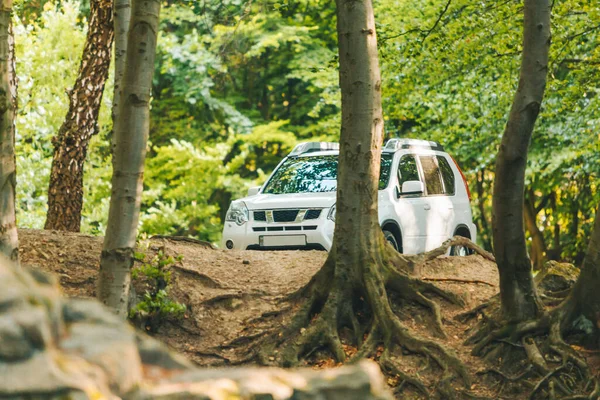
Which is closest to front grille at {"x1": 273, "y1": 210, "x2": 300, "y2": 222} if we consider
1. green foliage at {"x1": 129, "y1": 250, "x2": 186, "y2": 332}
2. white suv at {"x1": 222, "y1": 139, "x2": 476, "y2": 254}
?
white suv at {"x1": 222, "y1": 139, "x2": 476, "y2": 254}

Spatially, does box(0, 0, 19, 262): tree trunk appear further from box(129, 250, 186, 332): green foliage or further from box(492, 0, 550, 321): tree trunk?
box(492, 0, 550, 321): tree trunk

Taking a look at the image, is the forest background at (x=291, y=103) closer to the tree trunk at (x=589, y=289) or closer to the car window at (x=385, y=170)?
the car window at (x=385, y=170)

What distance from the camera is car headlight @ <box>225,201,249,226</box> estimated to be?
12781 millimetres

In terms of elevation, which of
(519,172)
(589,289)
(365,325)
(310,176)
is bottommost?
(365,325)

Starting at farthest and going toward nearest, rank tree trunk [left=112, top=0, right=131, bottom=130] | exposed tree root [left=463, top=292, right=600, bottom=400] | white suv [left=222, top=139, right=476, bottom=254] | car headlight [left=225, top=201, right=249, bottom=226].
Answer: car headlight [left=225, top=201, right=249, bottom=226]
white suv [left=222, top=139, right=476, bottom=254]
tree trunk [left=112, top=0, right=131, bottom=130]
exposed tree root [left=463, top=292, right=600, bottom=400]

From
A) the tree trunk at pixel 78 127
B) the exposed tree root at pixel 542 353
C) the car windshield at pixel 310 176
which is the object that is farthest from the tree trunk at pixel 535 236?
the exposed tree root at pixel 542 353

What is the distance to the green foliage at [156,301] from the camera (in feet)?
31.3

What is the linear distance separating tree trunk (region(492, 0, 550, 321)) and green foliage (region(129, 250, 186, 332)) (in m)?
3.32

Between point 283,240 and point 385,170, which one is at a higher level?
point 385,170

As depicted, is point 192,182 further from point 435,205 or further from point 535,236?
point 435,205

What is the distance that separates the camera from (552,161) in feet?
71.3

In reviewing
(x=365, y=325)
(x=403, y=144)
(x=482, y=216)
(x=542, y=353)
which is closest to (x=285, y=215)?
(x=403, y=144)

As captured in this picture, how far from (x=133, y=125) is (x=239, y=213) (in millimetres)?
5428

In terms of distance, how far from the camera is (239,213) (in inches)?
504
